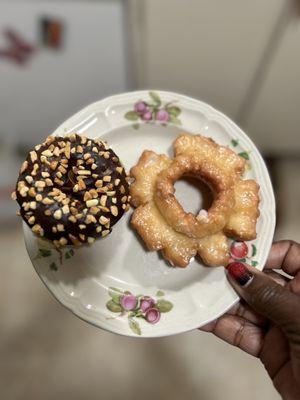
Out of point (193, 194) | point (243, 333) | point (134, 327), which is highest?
point (193, 194)

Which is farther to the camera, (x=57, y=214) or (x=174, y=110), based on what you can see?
(x=174, y=110)

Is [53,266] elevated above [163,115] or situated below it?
below

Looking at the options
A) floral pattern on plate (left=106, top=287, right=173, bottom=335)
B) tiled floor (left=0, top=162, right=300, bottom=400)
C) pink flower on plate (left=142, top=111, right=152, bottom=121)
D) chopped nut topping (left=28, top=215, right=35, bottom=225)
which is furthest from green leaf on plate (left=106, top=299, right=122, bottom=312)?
tiled floor (left=0, top=162, right=300, bottom=400)

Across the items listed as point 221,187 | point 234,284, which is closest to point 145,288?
point 234,284

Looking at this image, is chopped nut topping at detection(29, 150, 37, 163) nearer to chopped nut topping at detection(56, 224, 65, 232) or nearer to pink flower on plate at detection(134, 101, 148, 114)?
chopped nut topping at detection(56, 224, 65, 232)

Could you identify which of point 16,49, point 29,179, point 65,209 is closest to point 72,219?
point 65,209

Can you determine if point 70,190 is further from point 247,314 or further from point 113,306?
point 247,314

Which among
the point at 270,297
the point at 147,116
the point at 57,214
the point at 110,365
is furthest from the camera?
the point at 110,365
